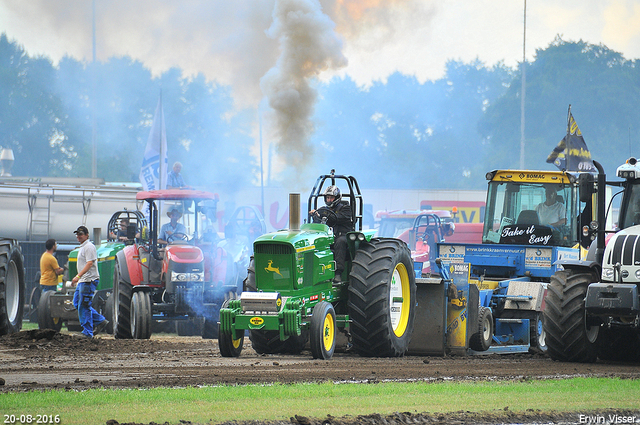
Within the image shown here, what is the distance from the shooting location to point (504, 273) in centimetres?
1559

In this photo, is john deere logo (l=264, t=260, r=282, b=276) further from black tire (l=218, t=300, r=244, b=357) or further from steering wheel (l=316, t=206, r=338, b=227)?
steering wheel (l=316, t=206, r=338, b=227)

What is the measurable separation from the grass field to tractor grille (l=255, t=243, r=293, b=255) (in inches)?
119

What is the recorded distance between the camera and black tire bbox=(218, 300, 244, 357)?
11.7m

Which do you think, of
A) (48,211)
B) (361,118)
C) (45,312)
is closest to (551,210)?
(45,312)

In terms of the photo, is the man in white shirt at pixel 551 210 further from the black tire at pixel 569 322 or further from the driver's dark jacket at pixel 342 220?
the driver's dark jacket at pixel 342 220

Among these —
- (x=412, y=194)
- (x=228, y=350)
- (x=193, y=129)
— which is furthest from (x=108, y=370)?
(x=412, y=194)

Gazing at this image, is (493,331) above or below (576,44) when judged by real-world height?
below

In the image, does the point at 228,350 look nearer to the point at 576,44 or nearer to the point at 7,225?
the point at 7,225

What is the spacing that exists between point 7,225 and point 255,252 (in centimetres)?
1822

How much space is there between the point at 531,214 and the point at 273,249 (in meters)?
6.16

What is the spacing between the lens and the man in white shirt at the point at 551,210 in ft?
52.1

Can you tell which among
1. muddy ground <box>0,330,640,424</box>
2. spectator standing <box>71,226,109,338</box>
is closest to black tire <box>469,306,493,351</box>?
muddy ground <box>0,330,640,424</box>

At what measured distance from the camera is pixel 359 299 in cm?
1193

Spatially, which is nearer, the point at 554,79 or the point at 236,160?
the point at 236,160
